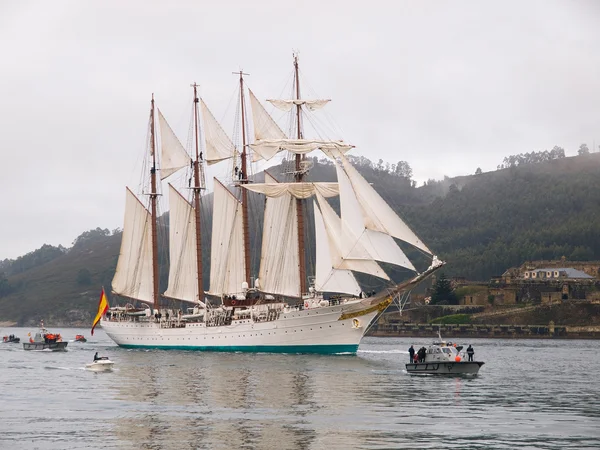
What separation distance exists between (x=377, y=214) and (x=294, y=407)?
4241 centimetres

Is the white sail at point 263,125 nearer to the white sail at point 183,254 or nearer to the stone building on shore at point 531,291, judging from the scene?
the white sail at point 183,254

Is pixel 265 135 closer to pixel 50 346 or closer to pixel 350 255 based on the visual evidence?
pixel 350 255

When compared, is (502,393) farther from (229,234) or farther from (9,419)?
(229,234)

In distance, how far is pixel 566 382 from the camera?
7025 centimetres

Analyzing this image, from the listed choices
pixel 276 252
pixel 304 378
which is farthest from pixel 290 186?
pixel 304 378

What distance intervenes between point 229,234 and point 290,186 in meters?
11.7

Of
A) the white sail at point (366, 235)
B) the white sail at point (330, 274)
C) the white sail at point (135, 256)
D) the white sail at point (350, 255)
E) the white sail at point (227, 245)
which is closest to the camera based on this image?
the white sail at point (366, 235)

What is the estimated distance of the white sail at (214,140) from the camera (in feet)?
391

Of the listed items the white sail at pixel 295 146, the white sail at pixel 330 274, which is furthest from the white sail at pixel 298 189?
the white sail at pixel 330 274

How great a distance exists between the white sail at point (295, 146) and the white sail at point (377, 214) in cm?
1258

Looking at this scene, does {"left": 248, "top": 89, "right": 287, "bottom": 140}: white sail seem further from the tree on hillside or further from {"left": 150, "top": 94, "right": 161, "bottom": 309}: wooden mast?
the tree on hillside

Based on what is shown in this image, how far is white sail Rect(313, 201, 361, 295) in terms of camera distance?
96875 mm

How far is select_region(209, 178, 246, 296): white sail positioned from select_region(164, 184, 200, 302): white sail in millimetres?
2998

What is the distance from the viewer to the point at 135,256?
406 ft
